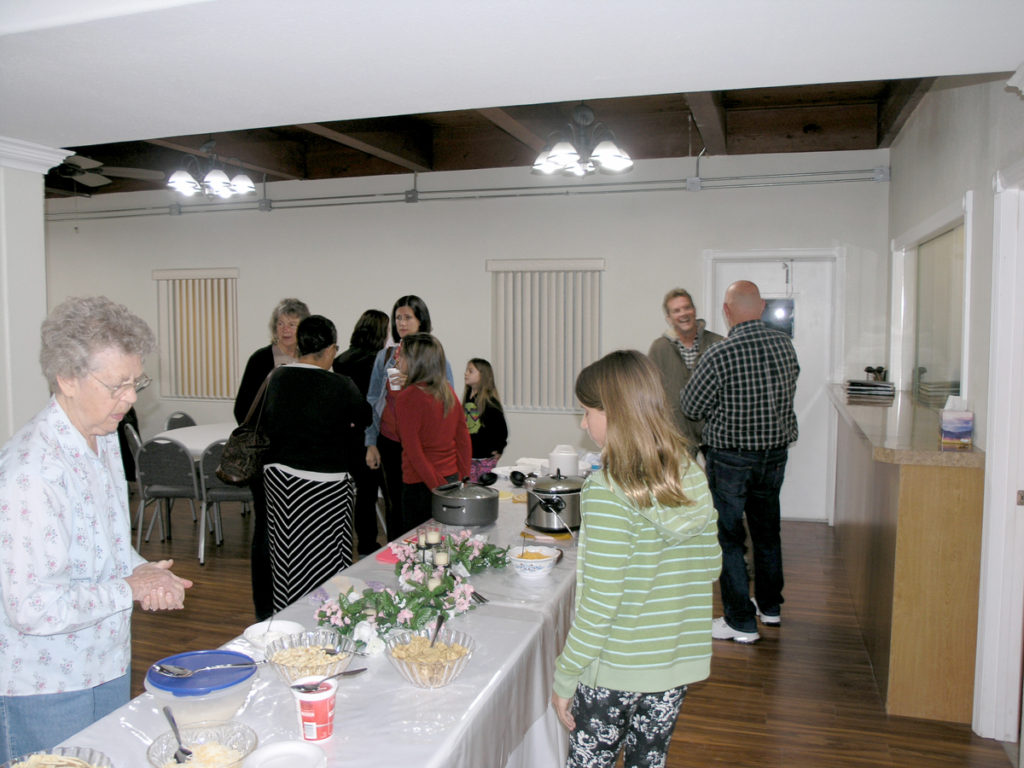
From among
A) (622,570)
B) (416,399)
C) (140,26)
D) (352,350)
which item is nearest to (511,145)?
(352,350)

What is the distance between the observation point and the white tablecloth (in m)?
5.52

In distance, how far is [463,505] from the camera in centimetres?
285

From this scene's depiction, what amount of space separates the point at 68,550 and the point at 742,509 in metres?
2.97

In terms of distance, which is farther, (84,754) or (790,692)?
(790,692)

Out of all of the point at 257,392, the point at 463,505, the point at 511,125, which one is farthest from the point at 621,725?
the point at 511,125

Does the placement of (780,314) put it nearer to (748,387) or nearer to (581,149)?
(581,149)

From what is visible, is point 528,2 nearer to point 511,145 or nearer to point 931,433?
point 931,433

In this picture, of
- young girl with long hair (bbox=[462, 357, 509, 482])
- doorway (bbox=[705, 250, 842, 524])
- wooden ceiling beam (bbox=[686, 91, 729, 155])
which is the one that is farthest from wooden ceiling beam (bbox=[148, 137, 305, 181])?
doorway (bbox=[705, 250, 842, 524])

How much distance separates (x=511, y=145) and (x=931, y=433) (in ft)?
14.1

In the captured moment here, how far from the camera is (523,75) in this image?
92.6 inches

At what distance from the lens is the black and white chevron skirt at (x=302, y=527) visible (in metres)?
3.09

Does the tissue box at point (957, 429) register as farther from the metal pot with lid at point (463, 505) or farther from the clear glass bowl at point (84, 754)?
the clear glass bowl at point (84, 754)

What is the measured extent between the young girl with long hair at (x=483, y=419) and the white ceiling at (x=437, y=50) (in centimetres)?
232

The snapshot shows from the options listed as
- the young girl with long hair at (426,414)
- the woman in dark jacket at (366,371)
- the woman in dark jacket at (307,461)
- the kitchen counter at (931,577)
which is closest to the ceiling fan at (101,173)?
the woman in dark jacket at (366,371)
